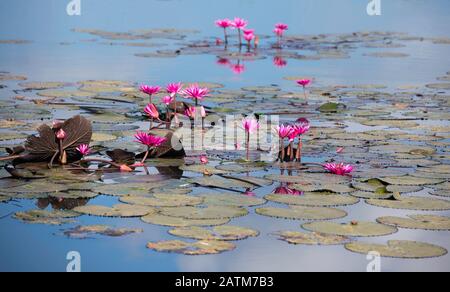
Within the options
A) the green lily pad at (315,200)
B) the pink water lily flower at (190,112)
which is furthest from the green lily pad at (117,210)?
the pink water lily flower at (190,112)

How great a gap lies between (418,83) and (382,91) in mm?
642

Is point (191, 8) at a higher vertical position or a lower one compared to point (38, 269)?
higher

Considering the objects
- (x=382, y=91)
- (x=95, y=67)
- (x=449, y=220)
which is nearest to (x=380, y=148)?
(x=449, y=220)

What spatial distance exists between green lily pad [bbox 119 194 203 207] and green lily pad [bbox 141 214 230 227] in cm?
20

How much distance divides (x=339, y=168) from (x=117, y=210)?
1381 millimetres

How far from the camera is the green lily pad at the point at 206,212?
4652 millimetres

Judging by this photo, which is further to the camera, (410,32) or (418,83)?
(410,32)

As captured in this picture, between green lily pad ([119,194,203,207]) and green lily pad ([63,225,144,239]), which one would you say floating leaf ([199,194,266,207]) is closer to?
green lily pad ([119,194,203,207])

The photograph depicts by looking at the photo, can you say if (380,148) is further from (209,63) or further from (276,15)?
(276,15)

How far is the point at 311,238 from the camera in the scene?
4.41 m

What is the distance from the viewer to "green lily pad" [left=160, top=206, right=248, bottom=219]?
465 centimetres

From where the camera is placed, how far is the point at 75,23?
1463 centimetres

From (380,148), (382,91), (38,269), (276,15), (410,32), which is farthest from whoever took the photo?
(276,15)

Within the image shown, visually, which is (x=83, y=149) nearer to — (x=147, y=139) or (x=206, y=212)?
(x=147, y=139)
